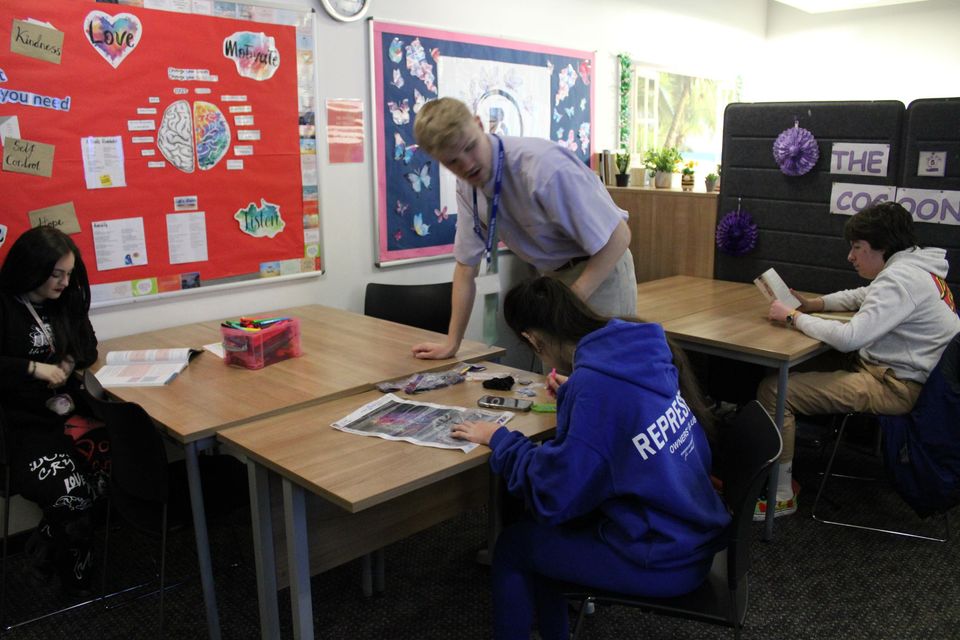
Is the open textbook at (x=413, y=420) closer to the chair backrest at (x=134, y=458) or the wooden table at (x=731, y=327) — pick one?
the chair backrest at (x=134, y=458)

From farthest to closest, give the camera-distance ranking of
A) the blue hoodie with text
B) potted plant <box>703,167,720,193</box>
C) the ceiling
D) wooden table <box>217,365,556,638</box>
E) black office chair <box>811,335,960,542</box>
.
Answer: the ceiling < potted plant <box>703,167,720,193</box> < black office chair <box>811,335,960,542</box> < wooden table <box>217,365,556,638</box> < the blue hoodie with text

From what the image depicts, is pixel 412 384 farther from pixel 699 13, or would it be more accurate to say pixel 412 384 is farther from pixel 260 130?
pixel 699 13

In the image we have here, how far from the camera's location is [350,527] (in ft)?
6.67

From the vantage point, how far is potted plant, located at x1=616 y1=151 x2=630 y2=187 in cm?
445

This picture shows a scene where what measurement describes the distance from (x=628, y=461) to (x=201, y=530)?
113 cm

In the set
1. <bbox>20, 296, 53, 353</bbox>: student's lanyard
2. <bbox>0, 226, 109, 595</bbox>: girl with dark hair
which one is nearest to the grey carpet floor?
<bbox>0, 226, 109, 595</bbox>: girl with dark hair

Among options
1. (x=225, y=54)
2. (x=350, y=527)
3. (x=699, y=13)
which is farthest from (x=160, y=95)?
(x=699, y=13)

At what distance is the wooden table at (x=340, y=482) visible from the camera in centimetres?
166

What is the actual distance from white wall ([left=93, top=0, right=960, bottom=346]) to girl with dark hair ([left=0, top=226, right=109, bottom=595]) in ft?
1.25

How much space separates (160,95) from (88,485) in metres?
1.38

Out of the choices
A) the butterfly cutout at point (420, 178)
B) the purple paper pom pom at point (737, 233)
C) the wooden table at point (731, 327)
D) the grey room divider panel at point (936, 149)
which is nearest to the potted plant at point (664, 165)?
the purple paper pom pom at point (737, 233)

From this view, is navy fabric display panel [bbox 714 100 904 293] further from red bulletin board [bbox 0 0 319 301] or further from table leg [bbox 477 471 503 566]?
table leg [bbox 477 471 503 566]

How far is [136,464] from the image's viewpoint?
6.57ft

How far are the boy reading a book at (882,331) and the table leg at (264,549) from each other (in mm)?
1826
